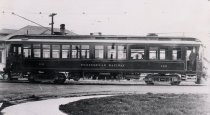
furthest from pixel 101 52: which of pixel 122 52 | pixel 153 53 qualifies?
pixel 153 53

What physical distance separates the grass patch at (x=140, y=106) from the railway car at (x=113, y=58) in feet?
30.8

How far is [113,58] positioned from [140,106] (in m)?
12.2

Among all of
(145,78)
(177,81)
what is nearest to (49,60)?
(145,78)

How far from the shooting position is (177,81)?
26062 millimetres

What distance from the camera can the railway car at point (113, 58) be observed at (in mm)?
26047

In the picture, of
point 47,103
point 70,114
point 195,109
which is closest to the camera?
point 70,114

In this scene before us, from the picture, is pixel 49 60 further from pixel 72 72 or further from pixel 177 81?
pixel 177 81

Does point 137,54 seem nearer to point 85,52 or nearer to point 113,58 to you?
point 113,58

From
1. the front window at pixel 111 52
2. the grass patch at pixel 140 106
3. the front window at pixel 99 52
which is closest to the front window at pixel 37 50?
the front window at pixel 99 52

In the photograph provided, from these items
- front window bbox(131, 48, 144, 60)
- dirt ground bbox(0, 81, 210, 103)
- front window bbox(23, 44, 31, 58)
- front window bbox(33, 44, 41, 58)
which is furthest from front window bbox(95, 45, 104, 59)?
front window bbox(23, 44, 31, 58)

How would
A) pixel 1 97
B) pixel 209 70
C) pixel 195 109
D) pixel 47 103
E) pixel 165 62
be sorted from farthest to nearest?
pixel 209 70 < pixel 165 62 < pixel 1 97 < pixel 47 103 < pixel 195 109

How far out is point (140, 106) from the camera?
555 inches

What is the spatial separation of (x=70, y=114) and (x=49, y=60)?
552 inches

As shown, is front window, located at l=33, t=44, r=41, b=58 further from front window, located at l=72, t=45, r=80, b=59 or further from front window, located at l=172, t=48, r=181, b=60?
front window, located at l=172, t=48, r=181, b=60
